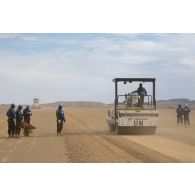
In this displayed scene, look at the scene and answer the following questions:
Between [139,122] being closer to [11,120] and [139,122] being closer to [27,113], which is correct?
[27,113]

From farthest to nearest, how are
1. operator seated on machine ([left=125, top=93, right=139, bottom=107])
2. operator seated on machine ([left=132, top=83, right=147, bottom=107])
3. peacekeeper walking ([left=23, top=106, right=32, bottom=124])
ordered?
operator seated on machine ([left=125, top=93, right=139, bottom=107]), operator seated on machine ([left=132, top=83, right=147, bottom=107]), peacekeeper walking ([left=23, top=106, right=32, bottom=124])

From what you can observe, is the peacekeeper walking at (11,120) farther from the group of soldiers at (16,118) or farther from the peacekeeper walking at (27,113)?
the peacekeeper walking at (27,113)

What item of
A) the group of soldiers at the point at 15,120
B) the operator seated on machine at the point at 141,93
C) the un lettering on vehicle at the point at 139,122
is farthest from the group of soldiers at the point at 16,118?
the operator seated on machine at the point at 141,93

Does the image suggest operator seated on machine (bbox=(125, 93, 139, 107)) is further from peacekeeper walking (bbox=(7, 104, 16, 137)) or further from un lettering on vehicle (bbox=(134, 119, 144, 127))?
peacekeeper walking (bbox=(7, 104, 16, 137))

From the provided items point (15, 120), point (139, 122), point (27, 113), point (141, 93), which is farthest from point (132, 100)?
point (15, 120)

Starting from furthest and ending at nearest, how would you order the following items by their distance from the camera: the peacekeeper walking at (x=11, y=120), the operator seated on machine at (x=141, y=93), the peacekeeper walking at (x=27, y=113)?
the operator seated on machine at (x=141, y=93)
the peacekeeper walking at (x=27, y=113)
the peacekeeper walking at (x=11, y=120)

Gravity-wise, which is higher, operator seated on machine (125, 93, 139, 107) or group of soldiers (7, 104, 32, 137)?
operator seated on machine (125, 93, 139, 107)

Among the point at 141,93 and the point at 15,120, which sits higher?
the point at 141,93

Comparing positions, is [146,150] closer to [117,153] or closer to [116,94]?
[117,153]

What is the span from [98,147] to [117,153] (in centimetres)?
233

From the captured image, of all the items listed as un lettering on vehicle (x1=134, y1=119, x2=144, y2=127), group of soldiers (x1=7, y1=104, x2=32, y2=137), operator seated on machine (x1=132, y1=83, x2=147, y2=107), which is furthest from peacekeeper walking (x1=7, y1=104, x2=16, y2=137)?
operator seated on machine (x1=132, y1=83, x2=147, y2=107)

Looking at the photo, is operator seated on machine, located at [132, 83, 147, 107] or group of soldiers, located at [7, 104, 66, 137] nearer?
group of soldiers, located at [7, 104, 66, 137]

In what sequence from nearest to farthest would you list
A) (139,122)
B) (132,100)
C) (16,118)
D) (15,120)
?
(16,118) < (15,120) < (139,122) < (132,100)

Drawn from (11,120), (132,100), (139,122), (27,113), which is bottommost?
(139,122)
